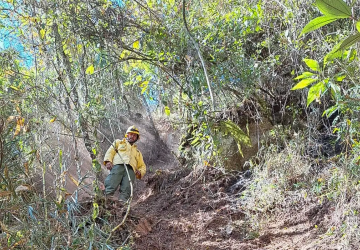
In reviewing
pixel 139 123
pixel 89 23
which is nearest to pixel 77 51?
pixel 89 23

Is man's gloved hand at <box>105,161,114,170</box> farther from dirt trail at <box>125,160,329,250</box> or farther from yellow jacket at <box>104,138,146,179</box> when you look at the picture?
dirt trail at <box>125,160,329,250</box>

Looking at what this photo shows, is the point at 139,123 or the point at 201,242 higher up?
the point at 139,123

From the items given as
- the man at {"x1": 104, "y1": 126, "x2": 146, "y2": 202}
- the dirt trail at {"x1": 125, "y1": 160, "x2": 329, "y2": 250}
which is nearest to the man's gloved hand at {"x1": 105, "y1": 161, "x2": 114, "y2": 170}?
the man at {"x1": 104, "y1": 126, "x2": 146, "y2": 202}

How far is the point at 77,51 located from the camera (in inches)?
144

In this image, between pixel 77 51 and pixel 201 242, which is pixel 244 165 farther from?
pixel 77 51

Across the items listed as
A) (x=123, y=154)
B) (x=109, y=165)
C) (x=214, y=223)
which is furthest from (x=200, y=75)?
(x=109, y=165)

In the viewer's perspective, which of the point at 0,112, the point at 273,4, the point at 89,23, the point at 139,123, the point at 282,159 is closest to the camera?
the point at 0,112

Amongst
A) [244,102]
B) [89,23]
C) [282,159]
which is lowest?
[282,159]

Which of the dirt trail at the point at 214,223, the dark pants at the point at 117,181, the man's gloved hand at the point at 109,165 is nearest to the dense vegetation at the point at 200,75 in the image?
the dirt trail at the point at 214,223

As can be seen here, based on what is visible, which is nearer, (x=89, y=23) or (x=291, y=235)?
(x=291, y=235)

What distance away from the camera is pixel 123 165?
15.6 feet

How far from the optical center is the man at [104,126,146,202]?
4.62 meters

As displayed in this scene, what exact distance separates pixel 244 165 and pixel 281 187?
1176mm

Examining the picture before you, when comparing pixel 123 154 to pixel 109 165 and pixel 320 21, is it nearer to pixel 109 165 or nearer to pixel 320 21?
pixel 109 165
